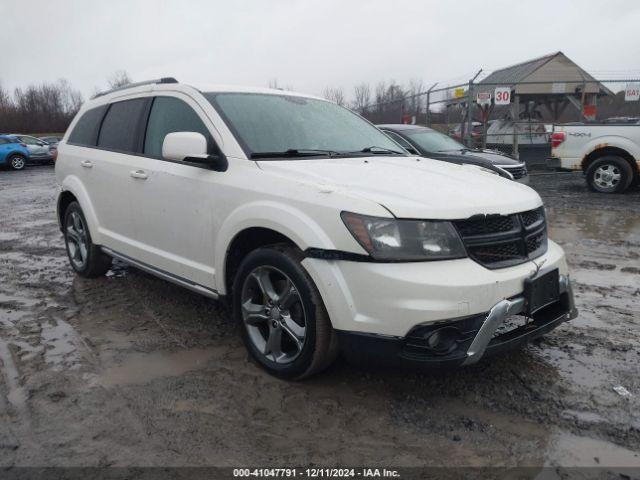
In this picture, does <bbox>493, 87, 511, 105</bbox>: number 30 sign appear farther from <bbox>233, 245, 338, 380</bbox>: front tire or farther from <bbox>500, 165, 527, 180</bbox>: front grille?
<bbox>233, 245, 338, 380</bbox>: front tire

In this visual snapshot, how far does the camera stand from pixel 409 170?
3.40 meters

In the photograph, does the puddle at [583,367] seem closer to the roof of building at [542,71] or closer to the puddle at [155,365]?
the puddle at [155,365]

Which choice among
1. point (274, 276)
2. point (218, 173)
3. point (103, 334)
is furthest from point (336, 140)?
point (103, 334)

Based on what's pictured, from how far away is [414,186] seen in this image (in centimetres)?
295

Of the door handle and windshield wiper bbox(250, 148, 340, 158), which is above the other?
windshield wiper bbox(250, 148, 340, 158)

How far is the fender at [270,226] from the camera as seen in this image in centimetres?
274

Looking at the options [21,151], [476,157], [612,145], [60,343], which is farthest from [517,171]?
[21,151]

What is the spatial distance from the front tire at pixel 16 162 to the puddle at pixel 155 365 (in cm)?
2244

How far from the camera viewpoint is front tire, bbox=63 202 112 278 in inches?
196

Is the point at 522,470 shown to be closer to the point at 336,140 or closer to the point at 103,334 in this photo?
the point at 336,140

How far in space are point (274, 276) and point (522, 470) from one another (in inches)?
65.1

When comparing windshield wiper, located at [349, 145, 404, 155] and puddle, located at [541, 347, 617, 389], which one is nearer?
puddle, located at [541, 347, 617, 389]

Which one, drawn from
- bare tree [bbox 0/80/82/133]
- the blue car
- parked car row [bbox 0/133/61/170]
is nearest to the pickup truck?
parked car row [bbox 0/133/61/170]

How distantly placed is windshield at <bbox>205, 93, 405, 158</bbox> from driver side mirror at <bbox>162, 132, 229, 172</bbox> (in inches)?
7.9
